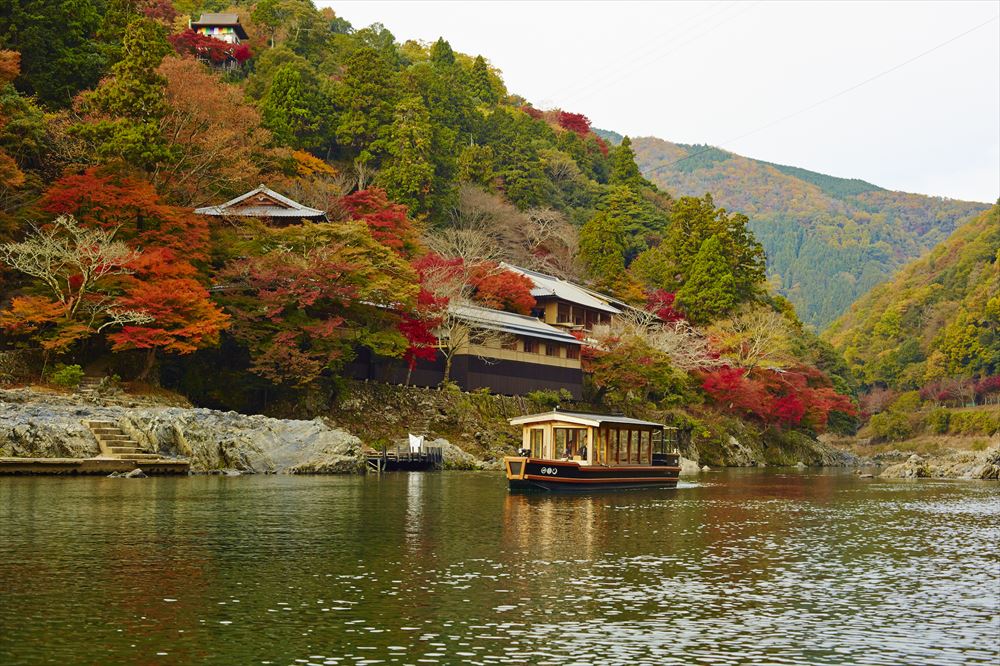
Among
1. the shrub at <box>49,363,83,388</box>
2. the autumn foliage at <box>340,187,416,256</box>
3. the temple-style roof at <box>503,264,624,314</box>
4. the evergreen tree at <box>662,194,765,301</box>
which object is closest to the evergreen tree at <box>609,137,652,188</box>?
the evergreen tree at <box>662,194,765,301</box>

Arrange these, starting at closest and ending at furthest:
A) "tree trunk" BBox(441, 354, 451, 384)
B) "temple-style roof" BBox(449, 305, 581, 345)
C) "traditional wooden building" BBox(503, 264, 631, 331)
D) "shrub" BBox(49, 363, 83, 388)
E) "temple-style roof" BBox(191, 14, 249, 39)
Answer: "shrub" BBox(49, 363, 83, 388), "tree trunk" BBox(441, 354, 451, 384), "temple-style roof" BBox(449, 305, 581, 345), "traditional wooden building" BBox(503, 264, 631, 331), "temple-style roof" BBox(191, 14, 249, 39)

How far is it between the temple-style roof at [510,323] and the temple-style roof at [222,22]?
136 ft

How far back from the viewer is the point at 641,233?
3462 inches

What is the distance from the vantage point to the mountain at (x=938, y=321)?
100750 millimetres

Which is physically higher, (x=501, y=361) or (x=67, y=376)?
(x=501, y=361)

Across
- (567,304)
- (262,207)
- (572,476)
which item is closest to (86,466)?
(572,476)

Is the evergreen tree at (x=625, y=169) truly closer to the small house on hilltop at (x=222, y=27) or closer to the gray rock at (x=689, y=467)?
the small house on hilltop at (x=222, y=27)

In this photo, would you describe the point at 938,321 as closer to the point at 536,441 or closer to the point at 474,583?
the point at 536,441

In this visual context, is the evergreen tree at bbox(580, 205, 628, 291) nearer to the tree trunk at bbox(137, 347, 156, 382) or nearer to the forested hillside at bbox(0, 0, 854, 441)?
the forested hillside at bbox(0, 0, 854, 441)

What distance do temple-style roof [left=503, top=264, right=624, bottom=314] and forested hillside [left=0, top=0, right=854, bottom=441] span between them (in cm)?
221

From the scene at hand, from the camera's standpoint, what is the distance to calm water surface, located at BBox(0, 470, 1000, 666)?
10867 millimetres

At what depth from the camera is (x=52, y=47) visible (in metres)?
52.5

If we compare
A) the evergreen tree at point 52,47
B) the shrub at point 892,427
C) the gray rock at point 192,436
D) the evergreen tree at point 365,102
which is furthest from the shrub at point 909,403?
the evergreen tree at point 52,47

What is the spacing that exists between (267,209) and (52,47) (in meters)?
14.8
